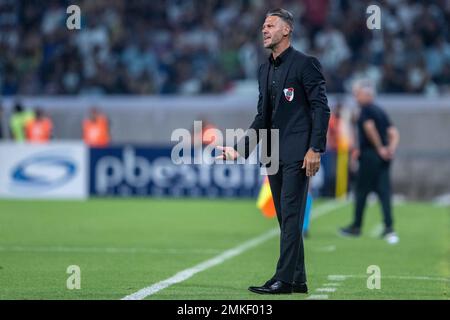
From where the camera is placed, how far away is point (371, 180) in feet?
54.0

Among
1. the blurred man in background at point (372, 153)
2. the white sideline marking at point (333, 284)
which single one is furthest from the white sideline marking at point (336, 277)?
the blurred man in background at point (372, 153)

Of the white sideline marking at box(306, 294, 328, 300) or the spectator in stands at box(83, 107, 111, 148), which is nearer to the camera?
the white sideline marking at box(306, 294, 328, 300)

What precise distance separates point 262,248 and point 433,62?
1395 cm

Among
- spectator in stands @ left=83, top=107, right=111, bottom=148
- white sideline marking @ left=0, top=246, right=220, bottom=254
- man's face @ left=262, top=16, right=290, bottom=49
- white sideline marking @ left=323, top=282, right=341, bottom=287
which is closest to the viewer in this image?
man's face @ left=262, top=16, right=290, bottom=49

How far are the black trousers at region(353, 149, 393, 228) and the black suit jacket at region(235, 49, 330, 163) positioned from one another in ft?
22.8

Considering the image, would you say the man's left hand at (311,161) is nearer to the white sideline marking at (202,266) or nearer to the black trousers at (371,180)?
the white sideline marking at (202,266)

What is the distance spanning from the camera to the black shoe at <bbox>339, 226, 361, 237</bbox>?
1650 cm

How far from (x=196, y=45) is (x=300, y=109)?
19.8 m

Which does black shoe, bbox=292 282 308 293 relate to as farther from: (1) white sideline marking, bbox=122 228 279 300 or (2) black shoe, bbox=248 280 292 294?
(1) white sideline marking, bbox=122 228 279 300

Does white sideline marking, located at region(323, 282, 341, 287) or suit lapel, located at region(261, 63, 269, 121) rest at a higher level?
suit lapel, located at region(261, 63, 269, 121)

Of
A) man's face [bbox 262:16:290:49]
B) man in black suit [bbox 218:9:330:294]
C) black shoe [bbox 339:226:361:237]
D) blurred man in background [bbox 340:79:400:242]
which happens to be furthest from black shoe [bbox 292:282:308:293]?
black shoe [bbox 339:226:361:237]

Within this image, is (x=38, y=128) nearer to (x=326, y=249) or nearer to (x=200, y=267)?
(x=326, y=249)

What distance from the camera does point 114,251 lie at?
13992mm
